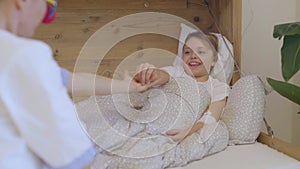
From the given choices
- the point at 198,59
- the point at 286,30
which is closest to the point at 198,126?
the point at 198,59

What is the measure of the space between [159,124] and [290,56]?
512mm

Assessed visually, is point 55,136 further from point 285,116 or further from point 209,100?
point 285,116

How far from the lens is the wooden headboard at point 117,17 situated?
1551mm

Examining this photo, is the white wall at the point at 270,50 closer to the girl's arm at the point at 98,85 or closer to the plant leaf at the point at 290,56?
the plant leaf at the point at 290,56

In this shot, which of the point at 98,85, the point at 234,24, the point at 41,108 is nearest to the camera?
the point at 41,108

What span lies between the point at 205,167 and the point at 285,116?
85 cm

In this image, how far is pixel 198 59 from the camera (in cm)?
155

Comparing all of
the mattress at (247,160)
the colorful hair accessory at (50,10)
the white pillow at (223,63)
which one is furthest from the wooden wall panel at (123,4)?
the colorful hair accessory at (50,10)

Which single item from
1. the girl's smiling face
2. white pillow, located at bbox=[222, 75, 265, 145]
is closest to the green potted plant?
white pillow, located at bbox=[222, 75, 265, 145]

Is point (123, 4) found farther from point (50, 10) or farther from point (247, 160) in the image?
point (50, 10)

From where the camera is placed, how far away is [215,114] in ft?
4.61

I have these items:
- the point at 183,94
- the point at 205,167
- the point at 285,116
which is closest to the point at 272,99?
the point at 285,116

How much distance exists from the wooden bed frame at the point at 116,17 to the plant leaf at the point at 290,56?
0.27m

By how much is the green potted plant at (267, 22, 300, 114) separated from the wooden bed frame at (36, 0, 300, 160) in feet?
0.68
